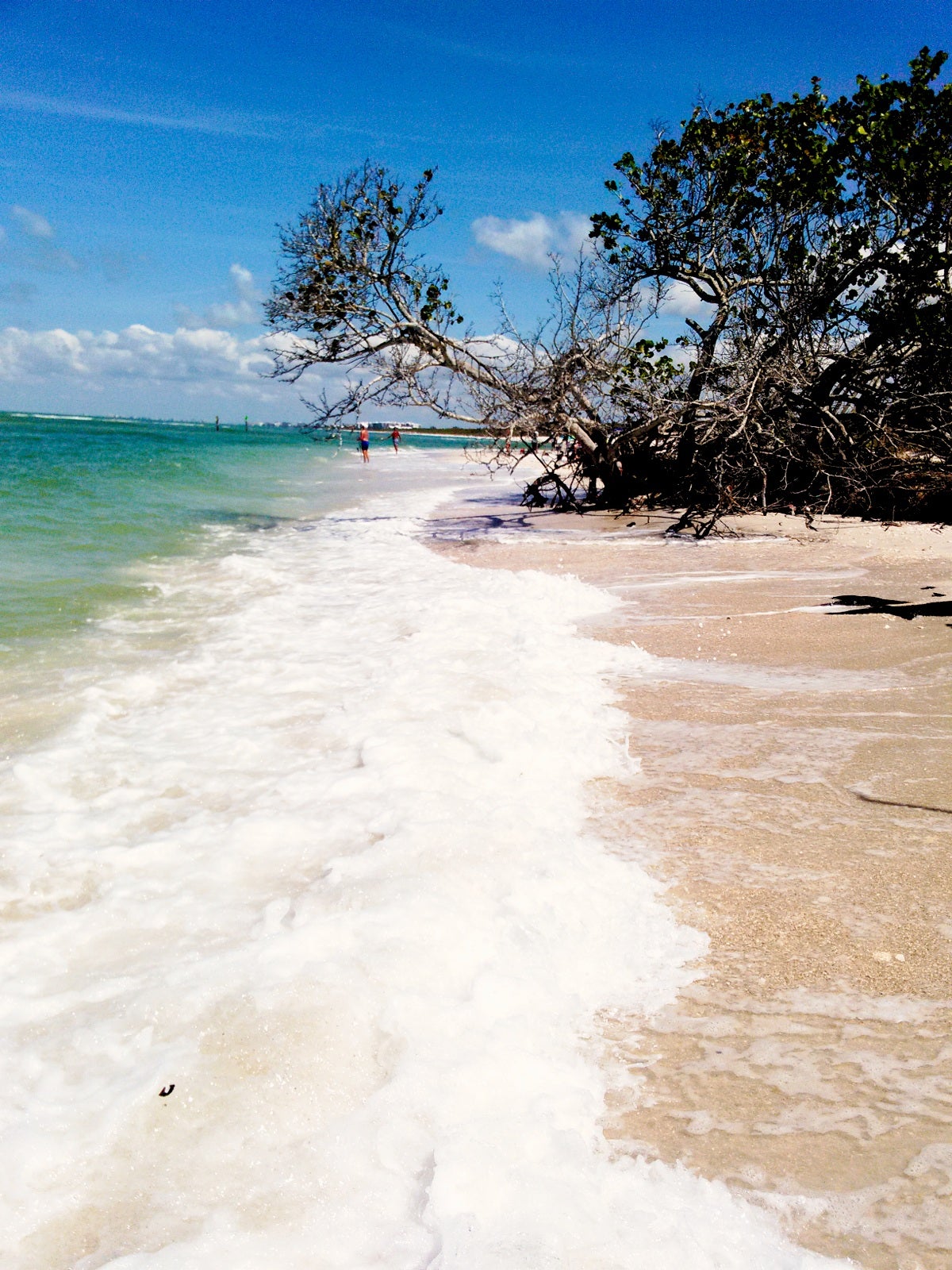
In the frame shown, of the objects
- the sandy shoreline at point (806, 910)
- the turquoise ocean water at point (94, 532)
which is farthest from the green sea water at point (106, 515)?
the sandy shoreline at point (806, 910)

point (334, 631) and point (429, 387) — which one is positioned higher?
point (429, 387)

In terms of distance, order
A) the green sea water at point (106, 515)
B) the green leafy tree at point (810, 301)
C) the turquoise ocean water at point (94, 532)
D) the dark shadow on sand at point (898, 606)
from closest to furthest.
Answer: the turquoise ocean water at point (94, 532), the dark shadow on sand at point (898, 606), the green sea water at point (106, 515), the green leafy tree at point (810, 301)

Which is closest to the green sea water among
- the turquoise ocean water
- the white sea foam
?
the turquoise ocean water

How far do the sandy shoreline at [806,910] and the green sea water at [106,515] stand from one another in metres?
4.58

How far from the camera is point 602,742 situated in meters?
3.80

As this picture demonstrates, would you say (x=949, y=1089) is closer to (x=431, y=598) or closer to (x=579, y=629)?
(x=579, y=629)

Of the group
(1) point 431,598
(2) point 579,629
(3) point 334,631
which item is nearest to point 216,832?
(3) point 334,631

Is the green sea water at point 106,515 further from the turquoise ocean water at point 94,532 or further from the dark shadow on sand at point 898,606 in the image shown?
the dark shadow on sand at point 898,606

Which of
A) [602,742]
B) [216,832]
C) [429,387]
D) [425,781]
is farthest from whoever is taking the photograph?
[429,387]

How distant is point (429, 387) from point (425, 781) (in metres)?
11.5

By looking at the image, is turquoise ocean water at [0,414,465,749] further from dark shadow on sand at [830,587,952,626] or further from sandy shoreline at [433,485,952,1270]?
dark shadow on sand at [830,587,952,626]

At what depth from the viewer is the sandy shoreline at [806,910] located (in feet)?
5.32

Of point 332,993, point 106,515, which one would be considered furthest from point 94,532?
point 332,993

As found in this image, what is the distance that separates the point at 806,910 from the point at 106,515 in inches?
535
